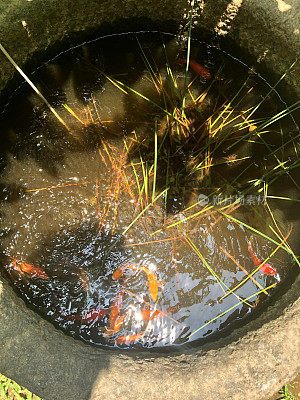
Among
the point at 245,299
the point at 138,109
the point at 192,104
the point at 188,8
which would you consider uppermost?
the point at 188,8

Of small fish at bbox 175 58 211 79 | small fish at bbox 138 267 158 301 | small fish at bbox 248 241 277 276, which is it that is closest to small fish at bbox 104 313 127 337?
small fish at bbox 138 267 158 301

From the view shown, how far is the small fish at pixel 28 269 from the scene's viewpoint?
1816 millimetres

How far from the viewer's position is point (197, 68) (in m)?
2.35

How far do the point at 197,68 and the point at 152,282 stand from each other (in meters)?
1.44

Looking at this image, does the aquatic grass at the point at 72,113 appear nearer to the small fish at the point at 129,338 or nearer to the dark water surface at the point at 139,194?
the dark water surface at the point at 139,194

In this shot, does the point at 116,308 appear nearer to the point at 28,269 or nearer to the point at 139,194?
the point at 28,269

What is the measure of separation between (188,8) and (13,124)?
132 centimetres

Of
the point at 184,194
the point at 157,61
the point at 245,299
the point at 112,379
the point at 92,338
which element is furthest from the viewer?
the point at 157,61

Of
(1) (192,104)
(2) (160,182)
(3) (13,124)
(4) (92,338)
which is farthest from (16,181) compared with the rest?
(1) (192,104)

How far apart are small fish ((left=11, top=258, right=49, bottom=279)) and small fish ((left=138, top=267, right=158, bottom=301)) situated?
0.51 metres

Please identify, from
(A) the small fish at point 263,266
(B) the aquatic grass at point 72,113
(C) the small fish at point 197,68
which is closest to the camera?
(A) the small fish at point 263,266

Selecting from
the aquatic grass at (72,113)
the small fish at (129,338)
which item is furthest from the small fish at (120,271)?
the aquatic grass at (72,113)

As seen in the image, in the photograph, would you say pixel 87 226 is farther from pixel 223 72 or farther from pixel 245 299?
pixel 223 72

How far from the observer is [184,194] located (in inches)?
79.5
